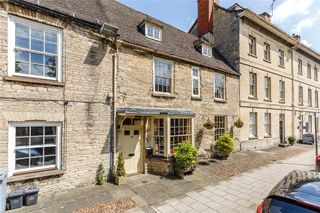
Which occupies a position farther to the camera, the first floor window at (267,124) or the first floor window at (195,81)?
the first floor window at (267,124)

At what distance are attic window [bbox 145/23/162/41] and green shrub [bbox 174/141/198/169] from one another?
22.4 ft

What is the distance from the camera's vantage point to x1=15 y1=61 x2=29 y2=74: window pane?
6752mm

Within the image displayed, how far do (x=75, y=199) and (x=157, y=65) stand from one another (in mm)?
7479

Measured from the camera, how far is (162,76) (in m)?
11.0

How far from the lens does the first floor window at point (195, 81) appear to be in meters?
12.7

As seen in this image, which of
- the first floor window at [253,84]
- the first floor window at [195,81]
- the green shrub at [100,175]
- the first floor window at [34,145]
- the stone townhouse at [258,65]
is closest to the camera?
the first floor window at [34,145]

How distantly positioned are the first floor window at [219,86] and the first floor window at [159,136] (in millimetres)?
6016

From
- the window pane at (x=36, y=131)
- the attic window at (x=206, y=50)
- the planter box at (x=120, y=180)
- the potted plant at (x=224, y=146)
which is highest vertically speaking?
the attic window at (x=206, y=50)

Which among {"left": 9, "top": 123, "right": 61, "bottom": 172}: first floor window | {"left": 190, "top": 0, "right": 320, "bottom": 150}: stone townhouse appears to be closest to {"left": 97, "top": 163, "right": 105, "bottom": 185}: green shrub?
{"left": 9, "top": 123, "right": 61, "bottom": 172}: first floor window

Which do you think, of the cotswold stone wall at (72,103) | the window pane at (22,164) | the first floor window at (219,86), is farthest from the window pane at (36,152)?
the first floor window at (219,86)

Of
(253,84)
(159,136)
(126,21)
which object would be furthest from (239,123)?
(126,21)

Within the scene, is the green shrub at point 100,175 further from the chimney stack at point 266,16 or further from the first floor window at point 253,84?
the chimney stack at point 266,16

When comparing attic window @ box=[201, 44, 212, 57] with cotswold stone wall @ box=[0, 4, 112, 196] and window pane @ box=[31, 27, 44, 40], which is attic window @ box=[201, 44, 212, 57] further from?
window pane @ box=[31, 27, 44, 40]

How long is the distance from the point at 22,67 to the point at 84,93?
2.29 meters
